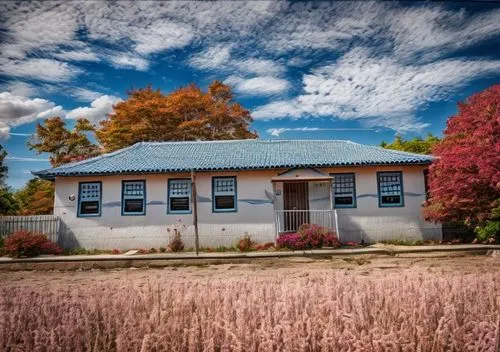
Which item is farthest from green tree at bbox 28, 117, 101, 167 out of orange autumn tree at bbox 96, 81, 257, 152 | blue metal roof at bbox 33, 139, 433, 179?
blue metal roof at bbox 33, 139, 433, 179

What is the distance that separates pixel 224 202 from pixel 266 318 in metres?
12.6

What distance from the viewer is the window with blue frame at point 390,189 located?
1534cm

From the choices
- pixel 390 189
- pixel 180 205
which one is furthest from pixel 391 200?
pixel 180 205

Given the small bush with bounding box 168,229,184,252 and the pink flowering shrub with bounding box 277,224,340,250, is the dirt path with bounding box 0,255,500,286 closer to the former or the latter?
the pink flowering shrub with bounding box 277,224,340,250

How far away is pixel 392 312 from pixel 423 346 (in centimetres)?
47

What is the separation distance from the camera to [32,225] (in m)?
15.1

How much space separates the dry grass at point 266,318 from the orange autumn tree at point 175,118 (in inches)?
936

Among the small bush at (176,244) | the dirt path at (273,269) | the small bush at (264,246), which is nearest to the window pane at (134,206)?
the small bush at (176,244)

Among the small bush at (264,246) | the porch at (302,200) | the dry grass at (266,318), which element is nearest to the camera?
the dry grass at (266,318)

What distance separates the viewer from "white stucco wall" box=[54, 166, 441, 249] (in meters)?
15.1

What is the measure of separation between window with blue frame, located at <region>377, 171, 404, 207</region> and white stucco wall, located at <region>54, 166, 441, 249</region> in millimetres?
209

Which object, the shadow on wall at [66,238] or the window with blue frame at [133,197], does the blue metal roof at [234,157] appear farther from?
the shadow on wall at [66,238]

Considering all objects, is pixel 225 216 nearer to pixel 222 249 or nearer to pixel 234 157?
pixel 222 249

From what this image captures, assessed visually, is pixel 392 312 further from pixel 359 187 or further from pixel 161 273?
pixel 359 187
